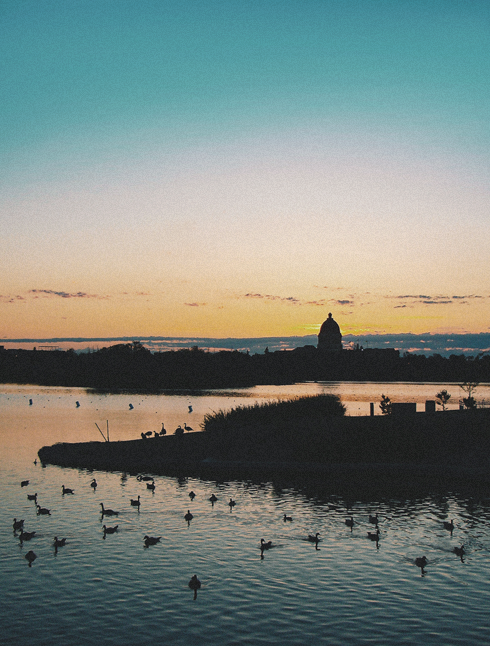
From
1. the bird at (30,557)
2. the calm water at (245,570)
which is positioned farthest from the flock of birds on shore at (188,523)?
the calm water at (245,570)

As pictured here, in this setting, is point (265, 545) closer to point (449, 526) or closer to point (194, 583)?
point (194, 583)

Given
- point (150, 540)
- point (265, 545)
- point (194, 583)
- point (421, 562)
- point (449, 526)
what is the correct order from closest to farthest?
point (194, 583), point (421, 562), point (265, 545), point (150, 540), point (449, 526)

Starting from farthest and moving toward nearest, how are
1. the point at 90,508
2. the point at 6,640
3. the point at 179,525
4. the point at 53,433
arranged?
the point at 53,433 → the point at 90,508 → the point at 179,525 → the point at 6,640

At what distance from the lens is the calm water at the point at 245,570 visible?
49.9ft

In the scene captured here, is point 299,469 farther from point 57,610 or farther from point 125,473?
point 57,610

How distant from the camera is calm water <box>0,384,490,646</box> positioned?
1521 cm

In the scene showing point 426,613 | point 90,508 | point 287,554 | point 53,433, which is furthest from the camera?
point 53,433

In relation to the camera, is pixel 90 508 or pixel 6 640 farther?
pixel 90 508

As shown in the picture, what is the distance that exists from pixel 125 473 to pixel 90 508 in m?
9.23

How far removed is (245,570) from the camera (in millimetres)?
19344

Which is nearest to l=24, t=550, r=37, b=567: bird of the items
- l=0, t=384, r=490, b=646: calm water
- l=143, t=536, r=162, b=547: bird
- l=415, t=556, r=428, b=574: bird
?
l=0, t=384, r=490, b=646: calm water

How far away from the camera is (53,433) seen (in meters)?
60.2

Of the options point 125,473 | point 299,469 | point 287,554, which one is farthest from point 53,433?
point 287,554

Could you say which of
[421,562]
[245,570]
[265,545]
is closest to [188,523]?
[265,545]
